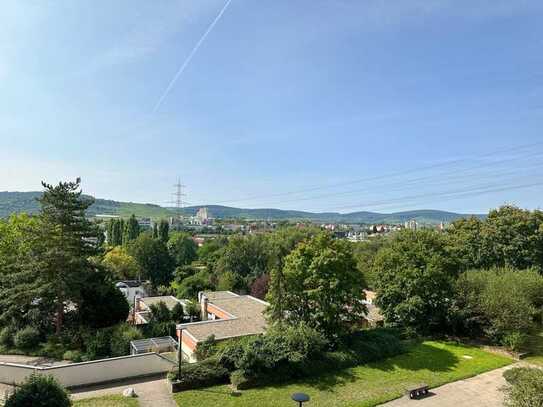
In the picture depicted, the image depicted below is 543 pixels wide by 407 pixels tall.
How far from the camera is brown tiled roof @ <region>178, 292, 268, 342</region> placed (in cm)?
2128

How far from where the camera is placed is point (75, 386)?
17.0 m

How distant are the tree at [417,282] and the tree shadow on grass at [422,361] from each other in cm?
225

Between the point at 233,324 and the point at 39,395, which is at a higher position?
the point at 39,395

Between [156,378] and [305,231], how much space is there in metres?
43.7

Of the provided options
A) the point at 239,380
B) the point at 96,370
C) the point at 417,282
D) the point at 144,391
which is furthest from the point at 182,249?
the point at 239,380

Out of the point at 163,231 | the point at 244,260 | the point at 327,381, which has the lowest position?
the point at 327,381

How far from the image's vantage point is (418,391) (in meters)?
15.7

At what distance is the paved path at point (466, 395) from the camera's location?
15.2 m

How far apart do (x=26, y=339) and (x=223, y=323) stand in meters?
13.0

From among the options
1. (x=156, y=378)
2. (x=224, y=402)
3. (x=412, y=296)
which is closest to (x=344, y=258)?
(x=412, y=296)

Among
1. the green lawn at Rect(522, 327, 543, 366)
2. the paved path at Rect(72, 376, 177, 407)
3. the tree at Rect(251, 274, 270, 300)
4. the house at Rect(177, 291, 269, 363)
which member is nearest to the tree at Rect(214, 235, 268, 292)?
the tree at Rect(251, 274, 270, 300)

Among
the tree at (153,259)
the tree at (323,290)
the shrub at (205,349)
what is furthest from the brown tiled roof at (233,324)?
the tree at (153,259)

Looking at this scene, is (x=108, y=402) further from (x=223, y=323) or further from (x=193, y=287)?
(x=193, y=287)

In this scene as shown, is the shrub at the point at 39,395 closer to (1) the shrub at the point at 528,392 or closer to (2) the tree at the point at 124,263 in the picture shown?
(1) the shrub at the point at 528,392
